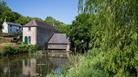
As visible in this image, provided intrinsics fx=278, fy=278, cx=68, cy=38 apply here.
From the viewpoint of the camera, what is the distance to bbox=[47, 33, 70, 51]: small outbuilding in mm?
54094

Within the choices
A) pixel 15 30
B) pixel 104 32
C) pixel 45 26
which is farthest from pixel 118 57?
pixel 15 30

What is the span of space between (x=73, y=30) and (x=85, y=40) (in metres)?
2.73

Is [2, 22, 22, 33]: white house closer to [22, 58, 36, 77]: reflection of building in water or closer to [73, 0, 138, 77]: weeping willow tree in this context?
[22, 58, 36, 77]: reflection of building in water

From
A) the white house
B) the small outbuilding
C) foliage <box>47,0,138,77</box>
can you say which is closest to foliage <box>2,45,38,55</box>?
the small outbuilding

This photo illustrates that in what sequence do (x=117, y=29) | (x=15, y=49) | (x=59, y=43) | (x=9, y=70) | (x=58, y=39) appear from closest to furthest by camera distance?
(x=117, y=29) → (x=9, y=70) → (x=15, y=49) → (x=59, y=43) → (x=58, y=39)

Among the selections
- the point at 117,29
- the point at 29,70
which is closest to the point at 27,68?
the point at 29,70

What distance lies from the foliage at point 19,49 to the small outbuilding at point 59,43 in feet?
17.7

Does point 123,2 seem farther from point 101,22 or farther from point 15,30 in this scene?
point 15,30

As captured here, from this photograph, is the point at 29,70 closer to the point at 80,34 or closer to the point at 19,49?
the point at 80,34

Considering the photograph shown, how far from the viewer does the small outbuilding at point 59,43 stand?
177 feet

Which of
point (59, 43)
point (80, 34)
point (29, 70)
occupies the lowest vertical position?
point (29, 70)

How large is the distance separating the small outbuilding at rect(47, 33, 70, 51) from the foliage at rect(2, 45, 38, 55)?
5.40m

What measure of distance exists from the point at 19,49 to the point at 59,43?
12.4 metres

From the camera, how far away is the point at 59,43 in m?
54.8
